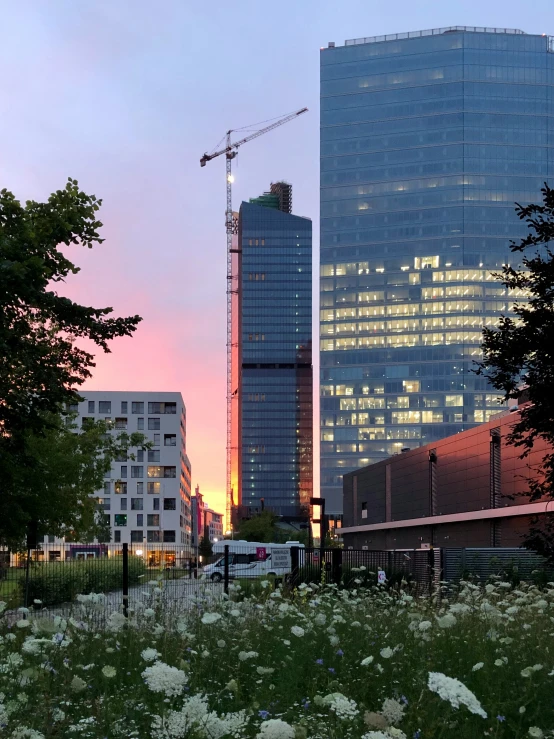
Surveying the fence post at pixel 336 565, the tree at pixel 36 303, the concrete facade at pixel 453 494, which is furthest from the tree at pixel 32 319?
Answer: the concrete facade at pixel 453 494

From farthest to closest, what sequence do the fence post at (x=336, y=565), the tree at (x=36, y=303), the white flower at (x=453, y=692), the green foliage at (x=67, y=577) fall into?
1. the fence post at (x=336, y=565)
2. the green foliage at (x=67, y=577)
3. the tree at (x=36, y=303)
4. the white flower at (x=453, y=692)

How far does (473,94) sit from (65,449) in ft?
607

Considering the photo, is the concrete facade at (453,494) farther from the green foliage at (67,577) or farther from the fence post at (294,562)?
the green foliage at (67,577)

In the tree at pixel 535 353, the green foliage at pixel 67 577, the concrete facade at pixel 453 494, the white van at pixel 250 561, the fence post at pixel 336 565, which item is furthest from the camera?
the concrete facade at pixel 453 494

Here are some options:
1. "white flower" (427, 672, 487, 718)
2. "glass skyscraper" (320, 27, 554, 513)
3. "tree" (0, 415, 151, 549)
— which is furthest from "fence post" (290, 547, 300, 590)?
"glass skyscraper" (320, 27, 554, 513)

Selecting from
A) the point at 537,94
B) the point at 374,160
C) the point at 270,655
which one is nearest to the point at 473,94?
the point at 537,94

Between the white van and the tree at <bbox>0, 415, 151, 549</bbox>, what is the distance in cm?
497

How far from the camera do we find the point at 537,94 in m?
194

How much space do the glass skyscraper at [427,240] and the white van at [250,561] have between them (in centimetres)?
11084

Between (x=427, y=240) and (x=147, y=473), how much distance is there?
86.8m

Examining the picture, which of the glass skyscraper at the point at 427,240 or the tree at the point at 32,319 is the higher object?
the glass skyscraper at the point at 427,240

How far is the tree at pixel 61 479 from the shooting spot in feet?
80.9

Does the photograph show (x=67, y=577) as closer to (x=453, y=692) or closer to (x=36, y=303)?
(x=36, y=303)

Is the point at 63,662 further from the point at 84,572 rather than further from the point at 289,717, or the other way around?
the point at 84,572
